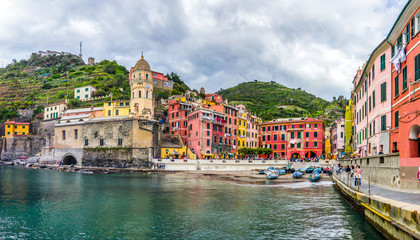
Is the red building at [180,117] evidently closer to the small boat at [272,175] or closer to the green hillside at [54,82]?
the green hillside at [54,82]

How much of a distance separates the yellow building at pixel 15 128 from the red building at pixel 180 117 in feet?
152

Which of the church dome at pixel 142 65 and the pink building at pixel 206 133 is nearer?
the pink building at pixel 206 133

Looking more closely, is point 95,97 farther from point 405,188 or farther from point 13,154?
point 405,188

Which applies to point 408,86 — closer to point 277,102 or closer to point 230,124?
point 230,124

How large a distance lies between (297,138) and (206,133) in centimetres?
2180

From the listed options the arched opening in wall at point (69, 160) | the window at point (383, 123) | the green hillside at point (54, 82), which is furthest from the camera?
the green hillside at point (54, 82)

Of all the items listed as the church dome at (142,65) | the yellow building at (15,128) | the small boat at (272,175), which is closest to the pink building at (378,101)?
the small boat at (272,175)

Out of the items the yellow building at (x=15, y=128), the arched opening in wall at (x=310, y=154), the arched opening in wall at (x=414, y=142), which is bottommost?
the arched opening in wall at (x=310, y=154)

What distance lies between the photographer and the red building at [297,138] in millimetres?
71062

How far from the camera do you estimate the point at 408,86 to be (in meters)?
19.6

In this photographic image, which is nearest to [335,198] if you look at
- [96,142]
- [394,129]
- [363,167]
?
[363,167]

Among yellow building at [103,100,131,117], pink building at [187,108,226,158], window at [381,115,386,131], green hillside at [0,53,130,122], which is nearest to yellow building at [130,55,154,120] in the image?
yellow building at [103,100,131,117]

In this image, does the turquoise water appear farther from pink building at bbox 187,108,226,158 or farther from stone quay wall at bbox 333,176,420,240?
pink building at bbox 187,108,226,158

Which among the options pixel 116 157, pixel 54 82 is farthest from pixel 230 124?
pixel 54 82
